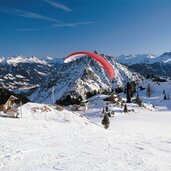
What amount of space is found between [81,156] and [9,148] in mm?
5316

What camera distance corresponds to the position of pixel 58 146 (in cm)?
2539

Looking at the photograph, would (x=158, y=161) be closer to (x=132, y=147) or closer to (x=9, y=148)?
(x=132, y=147)

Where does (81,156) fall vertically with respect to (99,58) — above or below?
below

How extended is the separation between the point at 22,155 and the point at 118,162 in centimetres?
647

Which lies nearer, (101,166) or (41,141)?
(101,166)

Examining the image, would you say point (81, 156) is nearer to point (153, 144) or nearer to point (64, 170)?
point (64, 170)

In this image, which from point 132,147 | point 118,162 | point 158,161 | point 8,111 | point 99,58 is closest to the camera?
point 118,162

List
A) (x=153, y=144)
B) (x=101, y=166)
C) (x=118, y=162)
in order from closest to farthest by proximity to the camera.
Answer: (x=101, y=166), (x=118, y=162), (x=153, y=144)

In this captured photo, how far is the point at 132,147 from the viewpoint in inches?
1068

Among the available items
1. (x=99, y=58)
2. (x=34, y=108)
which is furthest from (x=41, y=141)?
(x=34, y=108)

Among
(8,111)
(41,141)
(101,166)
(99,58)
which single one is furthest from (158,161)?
(8,111)

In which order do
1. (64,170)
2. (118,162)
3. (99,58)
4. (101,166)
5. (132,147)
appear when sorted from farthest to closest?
(99,58), (132,147), (118,162), (101,166), (64,170)

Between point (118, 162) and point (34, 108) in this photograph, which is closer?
point (118, 162)

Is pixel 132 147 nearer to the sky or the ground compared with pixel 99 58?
nearer to the ground
